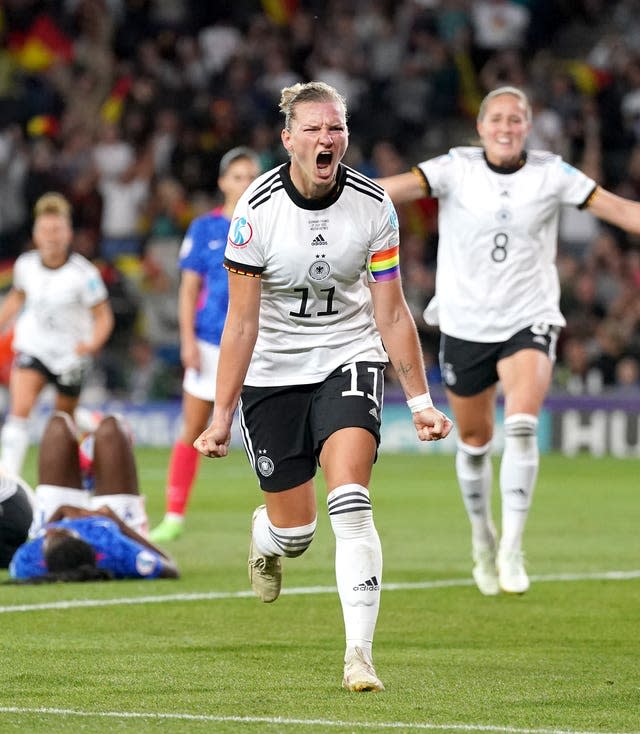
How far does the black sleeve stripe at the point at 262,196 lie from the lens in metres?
6.44

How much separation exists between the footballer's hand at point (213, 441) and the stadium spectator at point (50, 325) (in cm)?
818

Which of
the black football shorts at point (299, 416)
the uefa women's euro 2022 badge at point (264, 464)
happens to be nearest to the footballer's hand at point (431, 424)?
the black football shorts at point (299, 416)

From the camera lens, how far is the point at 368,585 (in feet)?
20.2

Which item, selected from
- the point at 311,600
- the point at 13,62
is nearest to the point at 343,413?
the point at 311,600

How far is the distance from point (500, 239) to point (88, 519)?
9.31ft

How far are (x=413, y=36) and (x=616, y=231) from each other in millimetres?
4473

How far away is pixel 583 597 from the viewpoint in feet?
29.3

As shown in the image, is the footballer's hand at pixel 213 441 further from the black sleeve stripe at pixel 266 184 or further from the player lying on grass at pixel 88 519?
the player lying on grass at pixel 88 519

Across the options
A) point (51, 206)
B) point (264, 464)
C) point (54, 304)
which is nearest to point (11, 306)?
point (54, 304)

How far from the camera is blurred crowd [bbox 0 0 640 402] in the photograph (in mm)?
23000

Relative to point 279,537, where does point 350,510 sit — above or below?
above

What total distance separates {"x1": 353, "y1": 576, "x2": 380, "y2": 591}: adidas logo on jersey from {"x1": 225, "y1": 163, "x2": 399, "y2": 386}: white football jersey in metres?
0.89

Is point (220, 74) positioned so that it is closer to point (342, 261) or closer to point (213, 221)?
point (213, 221)

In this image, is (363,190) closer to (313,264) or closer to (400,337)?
(313,264)
